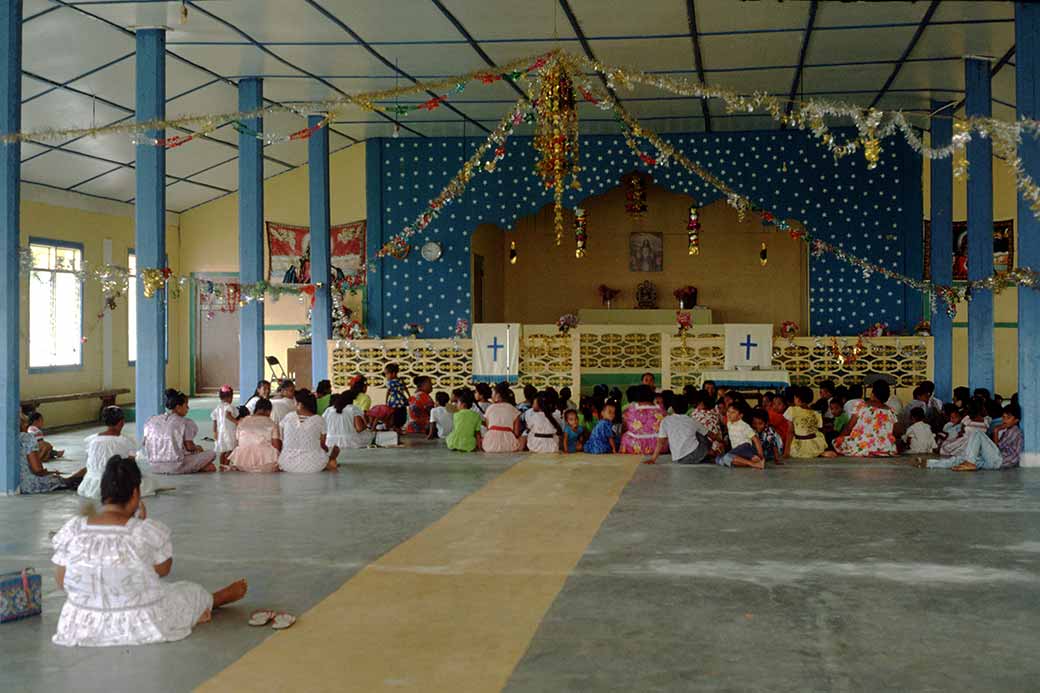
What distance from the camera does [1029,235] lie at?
10578 mm

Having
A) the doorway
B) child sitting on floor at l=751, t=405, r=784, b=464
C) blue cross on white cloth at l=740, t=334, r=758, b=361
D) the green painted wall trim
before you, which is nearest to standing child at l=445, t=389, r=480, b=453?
child sitting on floor at l=751, t=405, r=784, b=464

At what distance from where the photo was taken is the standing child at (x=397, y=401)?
14.1 metres

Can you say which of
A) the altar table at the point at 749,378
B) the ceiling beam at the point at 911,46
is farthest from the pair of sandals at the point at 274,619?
the altar table at the point at 749,378

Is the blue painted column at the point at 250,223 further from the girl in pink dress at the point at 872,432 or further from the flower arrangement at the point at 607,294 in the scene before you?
the flower arrangement at the point at 607,294

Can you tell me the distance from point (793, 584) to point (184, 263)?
15967mm

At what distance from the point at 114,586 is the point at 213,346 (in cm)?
1566

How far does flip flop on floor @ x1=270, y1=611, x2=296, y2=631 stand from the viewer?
524 cm

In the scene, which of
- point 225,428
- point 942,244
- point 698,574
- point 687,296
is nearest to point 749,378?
point 942,244

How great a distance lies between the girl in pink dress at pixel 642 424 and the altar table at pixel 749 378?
140 inches

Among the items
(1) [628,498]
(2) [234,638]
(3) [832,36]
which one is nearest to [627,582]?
(2) [234,638]

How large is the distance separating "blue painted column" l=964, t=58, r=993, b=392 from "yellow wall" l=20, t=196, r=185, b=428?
12.4 meters

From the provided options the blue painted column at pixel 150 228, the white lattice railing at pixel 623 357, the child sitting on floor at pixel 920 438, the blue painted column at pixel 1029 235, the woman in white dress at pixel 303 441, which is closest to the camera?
the blue painted column at pixel 1029 235

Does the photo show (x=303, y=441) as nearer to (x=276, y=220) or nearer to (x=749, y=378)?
(x=749, y=378)

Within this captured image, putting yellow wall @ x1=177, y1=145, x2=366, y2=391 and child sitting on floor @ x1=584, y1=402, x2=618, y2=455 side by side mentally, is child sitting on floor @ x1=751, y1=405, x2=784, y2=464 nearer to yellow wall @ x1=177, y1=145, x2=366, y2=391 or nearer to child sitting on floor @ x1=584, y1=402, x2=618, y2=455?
child sitting on floor @ x1=584, y1=402, x2=618, y2=455
